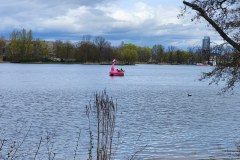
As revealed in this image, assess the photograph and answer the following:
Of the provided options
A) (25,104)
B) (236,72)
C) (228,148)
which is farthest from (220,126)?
(25,104)

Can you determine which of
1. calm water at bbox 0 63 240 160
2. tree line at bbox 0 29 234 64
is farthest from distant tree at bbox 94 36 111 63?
calm water at bbox 0 63 240 160

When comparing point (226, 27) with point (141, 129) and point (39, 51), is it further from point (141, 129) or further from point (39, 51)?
A: point (39, 51)

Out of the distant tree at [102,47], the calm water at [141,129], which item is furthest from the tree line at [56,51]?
the calm water at [141,129]

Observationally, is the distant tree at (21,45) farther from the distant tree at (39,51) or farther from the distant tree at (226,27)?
the distant tree at (226,27)

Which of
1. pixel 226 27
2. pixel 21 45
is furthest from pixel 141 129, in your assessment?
pixel 21 45

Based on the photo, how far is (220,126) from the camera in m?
25.9

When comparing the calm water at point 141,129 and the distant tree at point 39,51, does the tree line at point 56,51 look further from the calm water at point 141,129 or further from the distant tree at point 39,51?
the calm water at point 141,129

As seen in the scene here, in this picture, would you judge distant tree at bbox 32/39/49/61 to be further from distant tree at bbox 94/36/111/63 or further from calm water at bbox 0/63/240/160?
calm water at bbox 0/63/240/160

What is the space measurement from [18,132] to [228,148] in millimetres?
10202

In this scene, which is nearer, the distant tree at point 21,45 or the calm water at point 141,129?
the calm water at point 141,129

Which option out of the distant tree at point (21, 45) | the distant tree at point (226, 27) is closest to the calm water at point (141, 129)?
the distant tree at point (226, 27)

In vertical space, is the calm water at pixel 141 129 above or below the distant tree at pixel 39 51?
below

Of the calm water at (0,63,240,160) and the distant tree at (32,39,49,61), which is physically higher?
the distant tree at (32,39,49,61)

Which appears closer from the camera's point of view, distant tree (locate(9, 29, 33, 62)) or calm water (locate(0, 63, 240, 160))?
calm water (locate(0, 63, 240, 160))
